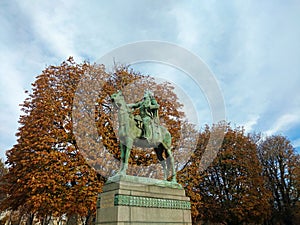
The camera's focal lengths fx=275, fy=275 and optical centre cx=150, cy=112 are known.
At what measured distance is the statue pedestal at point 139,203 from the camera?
8.07 meters

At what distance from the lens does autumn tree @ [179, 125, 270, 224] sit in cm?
2667

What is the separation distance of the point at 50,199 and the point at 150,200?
883cm

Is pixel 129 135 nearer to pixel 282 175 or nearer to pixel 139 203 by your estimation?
pixel 139 203

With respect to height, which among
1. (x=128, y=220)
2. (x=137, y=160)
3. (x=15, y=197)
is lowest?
(x=128, y=220)

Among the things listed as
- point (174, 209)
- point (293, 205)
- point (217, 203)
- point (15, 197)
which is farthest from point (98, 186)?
point (293, 205)

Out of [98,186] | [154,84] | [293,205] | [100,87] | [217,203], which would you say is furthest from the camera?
[293,205]

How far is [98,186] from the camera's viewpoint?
16.7 m

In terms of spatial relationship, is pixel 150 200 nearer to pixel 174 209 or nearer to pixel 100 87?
pixel 174 209

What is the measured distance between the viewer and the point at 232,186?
27672 mm

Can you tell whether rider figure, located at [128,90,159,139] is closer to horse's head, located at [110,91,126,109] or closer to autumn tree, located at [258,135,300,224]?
horse's head, located at [110,91,126,109]

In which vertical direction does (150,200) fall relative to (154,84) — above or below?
below

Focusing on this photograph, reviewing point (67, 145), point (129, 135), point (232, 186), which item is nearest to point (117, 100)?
point (129, 135)

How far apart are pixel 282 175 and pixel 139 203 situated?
3235cm

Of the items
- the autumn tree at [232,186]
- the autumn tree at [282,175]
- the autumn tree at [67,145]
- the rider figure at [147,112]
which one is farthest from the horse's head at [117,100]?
the autumn tree at [282,175]
